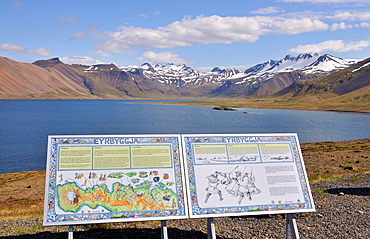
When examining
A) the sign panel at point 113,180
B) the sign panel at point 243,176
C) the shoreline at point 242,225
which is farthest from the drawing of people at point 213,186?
the shoreline at point 242,225

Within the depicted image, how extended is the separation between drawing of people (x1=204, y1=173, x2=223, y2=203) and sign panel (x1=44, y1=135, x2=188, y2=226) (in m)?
0.68

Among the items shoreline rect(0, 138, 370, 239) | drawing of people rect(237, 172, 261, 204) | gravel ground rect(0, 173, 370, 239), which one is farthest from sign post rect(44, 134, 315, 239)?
shoreline rect(0, 138, 370, 239)

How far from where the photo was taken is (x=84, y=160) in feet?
29.6

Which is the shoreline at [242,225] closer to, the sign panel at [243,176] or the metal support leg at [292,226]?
the metal support leg at [292,226]

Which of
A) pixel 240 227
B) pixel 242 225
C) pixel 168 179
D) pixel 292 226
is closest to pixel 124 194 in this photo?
pixel 168 179

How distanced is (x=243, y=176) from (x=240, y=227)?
11.0 ft

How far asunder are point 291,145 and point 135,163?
15.0 feet

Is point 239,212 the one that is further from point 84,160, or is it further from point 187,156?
point 84,160

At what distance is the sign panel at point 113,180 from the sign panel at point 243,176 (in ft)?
1.38

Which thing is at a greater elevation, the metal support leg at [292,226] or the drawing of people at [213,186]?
the drawing of people at [213,186]

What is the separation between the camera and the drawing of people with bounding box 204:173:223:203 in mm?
9242

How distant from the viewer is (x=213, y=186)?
30.7 feet

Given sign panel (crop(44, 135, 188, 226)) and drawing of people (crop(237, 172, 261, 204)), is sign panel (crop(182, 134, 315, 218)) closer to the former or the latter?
drawing of people (crop(237, 172, 261, 204))

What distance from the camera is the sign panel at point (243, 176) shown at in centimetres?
921
